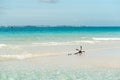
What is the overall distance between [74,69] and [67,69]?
11.2 inches

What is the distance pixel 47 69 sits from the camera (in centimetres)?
1449

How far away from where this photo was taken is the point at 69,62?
1677 cm

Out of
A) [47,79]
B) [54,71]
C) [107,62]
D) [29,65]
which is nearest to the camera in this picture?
[47,79]

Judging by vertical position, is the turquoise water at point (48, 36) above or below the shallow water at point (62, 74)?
below

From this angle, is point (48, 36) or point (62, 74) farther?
point (48, 36)

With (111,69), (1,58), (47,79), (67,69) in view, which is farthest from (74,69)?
(1,58)

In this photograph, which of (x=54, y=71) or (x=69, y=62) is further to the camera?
(x=69, y=62)

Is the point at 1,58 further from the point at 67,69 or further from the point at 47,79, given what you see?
the point at 47,79

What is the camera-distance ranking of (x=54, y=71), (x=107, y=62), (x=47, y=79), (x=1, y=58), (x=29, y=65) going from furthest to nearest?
1. (x=1, y=58)
2. (x=107, y=62)
3. (x=29, y=65)
4. (x=54, y=71)
5. (x=47, y=79)

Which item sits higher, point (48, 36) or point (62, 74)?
point (62, 74)

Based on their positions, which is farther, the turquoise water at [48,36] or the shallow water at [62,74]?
the turquoise water at [48,36]

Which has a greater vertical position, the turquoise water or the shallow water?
the shallow water

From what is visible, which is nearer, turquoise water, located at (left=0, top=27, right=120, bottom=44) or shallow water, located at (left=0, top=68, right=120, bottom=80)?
shallow water, located at (left=0, top=68, right=120, bottom=80)

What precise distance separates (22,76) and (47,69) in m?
1.75
